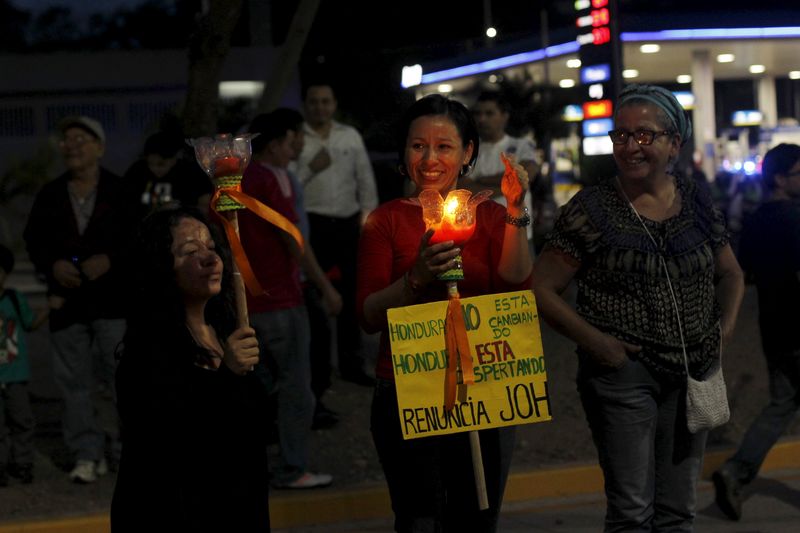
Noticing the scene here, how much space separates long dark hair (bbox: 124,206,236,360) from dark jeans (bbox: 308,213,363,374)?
5.36 meters

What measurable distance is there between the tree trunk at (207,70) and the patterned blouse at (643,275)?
17.4ft

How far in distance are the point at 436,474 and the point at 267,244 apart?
9.40 feet

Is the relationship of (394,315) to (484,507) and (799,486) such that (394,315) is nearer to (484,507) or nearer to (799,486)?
(484,507)

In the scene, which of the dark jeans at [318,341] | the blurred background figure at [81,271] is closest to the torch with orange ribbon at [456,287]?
the blurred background figure at [81,271]

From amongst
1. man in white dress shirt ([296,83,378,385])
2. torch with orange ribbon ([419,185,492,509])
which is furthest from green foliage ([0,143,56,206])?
torch with orange ribbon ([419,185,492,509])

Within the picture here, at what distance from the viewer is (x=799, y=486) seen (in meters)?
7.68

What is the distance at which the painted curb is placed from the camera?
22.8 ft

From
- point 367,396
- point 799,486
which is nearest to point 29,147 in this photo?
point 367,396

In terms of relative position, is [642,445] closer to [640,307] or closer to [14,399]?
[640,307]

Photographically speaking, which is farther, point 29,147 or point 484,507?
point 29,147

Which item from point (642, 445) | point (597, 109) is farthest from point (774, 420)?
point (597, 109)

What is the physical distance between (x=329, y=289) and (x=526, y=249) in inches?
117

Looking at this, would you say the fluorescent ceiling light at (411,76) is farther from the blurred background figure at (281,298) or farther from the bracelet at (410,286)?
the bracelet at (410,286)

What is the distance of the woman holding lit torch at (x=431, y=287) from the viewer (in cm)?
414
